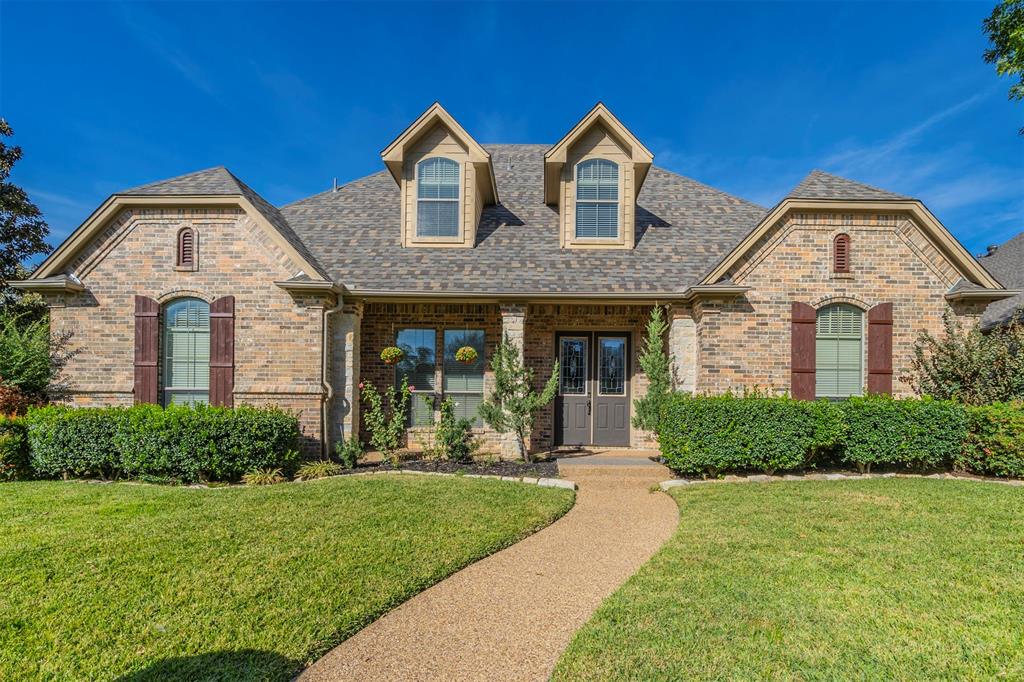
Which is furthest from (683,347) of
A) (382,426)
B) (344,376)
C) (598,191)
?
(344,376)

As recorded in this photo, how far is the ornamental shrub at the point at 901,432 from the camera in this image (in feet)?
25.8

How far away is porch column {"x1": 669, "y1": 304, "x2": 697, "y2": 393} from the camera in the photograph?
9.48 meters

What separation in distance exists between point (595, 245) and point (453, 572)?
824cm

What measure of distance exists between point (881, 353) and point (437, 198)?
963 centimetres

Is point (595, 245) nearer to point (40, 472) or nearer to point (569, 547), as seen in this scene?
point (569, 547)

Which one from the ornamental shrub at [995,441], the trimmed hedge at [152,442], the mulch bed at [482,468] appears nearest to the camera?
the trimmed hedge at [152,442]

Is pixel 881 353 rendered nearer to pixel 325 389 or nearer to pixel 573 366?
pixel 573 366

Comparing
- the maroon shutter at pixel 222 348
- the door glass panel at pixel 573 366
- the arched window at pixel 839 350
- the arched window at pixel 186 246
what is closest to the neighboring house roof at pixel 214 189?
the arched window at pixel 186 246

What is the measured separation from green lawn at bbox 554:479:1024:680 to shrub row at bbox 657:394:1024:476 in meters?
1.75

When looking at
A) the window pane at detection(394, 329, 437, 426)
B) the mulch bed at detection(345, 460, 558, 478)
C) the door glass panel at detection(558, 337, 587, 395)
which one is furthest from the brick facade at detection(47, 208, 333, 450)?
the door glass panel at detection(558, 337, 587, 395)

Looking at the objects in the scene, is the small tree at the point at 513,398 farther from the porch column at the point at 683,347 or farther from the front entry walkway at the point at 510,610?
the front entry walkway at the point at 510,610

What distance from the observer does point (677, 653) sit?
Result: 2994 mm

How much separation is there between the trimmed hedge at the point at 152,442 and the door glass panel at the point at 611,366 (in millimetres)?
6629

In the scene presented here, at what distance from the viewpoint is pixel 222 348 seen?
29.1 ft
